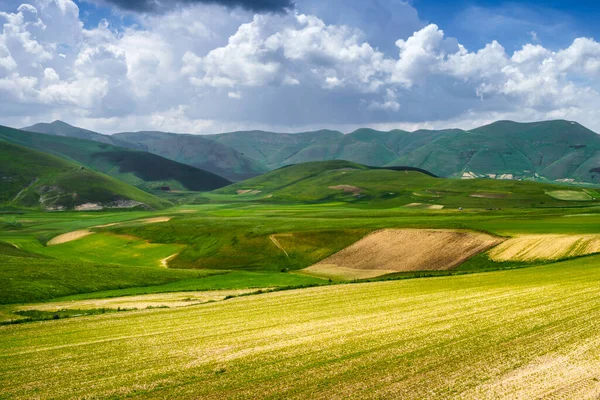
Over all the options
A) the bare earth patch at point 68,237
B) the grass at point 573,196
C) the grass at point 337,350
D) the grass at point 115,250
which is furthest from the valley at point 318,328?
the grass at point 573,196

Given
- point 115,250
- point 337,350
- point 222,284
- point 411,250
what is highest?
point 337,350

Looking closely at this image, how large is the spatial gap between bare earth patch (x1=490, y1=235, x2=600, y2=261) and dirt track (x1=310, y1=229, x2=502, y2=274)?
338 cm

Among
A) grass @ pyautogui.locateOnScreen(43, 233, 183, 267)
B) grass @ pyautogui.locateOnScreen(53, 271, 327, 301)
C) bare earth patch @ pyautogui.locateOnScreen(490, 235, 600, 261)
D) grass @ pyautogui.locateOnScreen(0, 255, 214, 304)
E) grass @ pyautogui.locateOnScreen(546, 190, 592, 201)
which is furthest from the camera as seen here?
grass @ pyautogui.locateOnScreen(546, 190, 592, 201)

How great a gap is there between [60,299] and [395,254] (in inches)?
1980

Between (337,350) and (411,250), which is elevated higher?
(337,350)

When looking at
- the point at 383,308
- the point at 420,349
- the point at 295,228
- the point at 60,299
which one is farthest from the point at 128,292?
the point at 295,228

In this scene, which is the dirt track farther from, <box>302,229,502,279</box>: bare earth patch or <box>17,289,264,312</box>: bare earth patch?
<box>17,289,264,312</box>: bare earth patch

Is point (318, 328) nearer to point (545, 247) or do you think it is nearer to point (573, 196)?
point (545, 247)

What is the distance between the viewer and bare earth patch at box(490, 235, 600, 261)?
63.3 m

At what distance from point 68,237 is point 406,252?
91346 mm

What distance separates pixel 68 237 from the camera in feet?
422

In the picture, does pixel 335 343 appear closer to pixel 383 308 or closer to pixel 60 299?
pixel 383 308

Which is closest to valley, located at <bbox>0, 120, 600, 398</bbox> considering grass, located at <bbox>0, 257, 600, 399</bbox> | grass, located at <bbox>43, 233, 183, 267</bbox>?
grass, located at <bbox>0, 257, 600, 399</bbox>

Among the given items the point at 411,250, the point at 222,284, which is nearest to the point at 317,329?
the point at 222,284
